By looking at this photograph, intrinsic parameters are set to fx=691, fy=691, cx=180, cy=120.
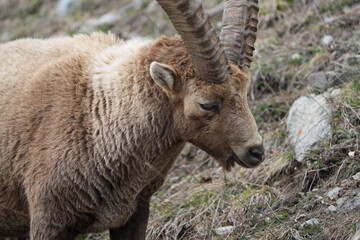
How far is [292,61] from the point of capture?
10156mm

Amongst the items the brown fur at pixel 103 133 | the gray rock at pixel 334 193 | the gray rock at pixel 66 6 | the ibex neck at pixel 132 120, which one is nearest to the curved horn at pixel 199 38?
the brown fur at pixel 103 133

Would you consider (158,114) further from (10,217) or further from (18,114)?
(10,217)

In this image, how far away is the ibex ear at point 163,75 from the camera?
6027 millimetres

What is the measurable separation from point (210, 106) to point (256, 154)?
1.92 feet

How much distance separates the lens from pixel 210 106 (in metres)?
6.08

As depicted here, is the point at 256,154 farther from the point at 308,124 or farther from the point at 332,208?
the point at 308,124

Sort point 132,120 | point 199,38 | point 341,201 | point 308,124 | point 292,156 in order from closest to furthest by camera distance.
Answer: point 199,38 < point 132,120 < point 341,201 < point 292,156 < point 308,124

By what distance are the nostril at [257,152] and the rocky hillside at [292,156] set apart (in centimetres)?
88

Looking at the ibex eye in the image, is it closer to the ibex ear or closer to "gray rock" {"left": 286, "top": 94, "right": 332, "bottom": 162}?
the ibex ear

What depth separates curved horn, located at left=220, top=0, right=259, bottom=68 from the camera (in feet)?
21.2

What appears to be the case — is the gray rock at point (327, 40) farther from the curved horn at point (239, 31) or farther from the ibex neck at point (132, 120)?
the ibex neck at point (132, 120)

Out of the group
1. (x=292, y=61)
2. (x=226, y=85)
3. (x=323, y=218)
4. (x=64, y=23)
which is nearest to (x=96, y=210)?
(x=226, y=85)

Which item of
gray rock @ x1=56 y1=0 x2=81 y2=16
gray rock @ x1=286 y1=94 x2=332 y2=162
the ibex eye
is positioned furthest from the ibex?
gray rock @ x1=56 y1=0 x2=81 y2=16

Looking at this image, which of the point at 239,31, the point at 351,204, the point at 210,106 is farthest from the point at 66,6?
the point at 351,204
